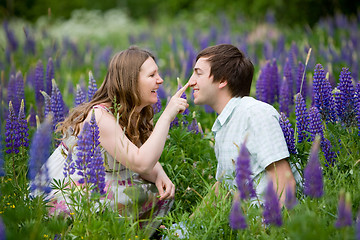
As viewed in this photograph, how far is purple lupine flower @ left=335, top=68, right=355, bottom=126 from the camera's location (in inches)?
135

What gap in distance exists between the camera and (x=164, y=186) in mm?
3455

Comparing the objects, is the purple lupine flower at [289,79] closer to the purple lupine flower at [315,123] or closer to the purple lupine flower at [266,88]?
the purple lupine flower at [266,88]

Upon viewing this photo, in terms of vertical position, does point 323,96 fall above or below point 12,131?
below

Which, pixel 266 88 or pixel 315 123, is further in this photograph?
pixel 266 88

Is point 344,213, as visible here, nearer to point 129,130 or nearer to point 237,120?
point 237,120

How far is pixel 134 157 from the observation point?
10.2 feet

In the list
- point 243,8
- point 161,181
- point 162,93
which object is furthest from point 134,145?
point 243,8

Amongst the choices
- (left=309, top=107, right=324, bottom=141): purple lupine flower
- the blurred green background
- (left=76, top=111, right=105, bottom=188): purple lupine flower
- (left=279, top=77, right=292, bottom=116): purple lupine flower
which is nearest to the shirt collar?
(left=309, top=107, right=324, bottom=141): purple lupine flower

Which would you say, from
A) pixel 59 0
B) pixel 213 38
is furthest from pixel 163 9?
pixel 213 38

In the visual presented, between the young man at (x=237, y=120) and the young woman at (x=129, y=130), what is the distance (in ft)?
0.86

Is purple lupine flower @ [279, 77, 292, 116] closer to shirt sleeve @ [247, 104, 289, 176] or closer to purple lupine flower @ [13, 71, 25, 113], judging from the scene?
shirt sleeve @ [247, 104, 289, 176]

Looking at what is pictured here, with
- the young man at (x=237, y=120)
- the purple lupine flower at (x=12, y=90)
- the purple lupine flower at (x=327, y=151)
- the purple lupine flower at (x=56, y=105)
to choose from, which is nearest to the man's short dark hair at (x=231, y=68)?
the young man at (x=237, y=120)

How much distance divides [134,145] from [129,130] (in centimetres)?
32

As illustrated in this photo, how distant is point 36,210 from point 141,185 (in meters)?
0.91
